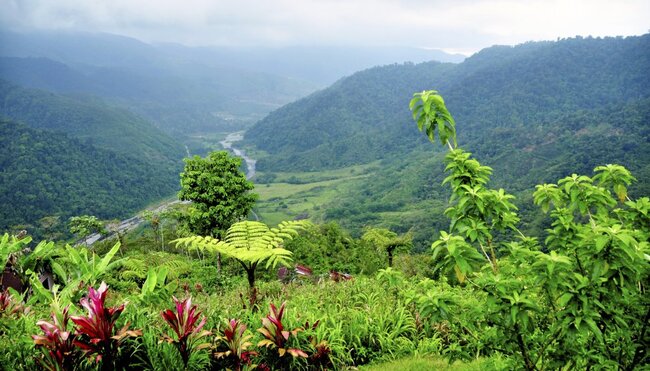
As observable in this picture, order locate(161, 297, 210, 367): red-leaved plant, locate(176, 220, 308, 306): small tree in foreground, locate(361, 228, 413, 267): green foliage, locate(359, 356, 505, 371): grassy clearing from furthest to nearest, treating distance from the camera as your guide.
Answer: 1. locate(361, 228, 413, 267): green foliage
2. locate(176, 220, 308, 306): small tree in foreground
3. locate(359, 356, 505, 371): grassy clearing
4. locate(161, 297, 210, 367): red-leaved plant

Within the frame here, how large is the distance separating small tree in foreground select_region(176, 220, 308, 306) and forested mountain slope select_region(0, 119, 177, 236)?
69509mm

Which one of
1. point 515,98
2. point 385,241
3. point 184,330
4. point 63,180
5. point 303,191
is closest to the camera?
point 184,330

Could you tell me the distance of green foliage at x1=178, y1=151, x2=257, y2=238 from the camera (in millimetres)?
15359

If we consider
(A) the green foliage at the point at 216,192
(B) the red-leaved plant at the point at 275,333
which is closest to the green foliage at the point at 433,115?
(B) the red-leaved plant at the point at 275,333

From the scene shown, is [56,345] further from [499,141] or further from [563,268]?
[499,141]

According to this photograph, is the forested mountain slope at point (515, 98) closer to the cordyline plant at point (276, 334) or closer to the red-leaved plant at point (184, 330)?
the cordyline plant at point (276, 334)

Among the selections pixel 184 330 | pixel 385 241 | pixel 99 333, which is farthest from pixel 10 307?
pixel 385 241

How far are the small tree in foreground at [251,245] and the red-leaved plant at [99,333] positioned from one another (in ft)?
6.00

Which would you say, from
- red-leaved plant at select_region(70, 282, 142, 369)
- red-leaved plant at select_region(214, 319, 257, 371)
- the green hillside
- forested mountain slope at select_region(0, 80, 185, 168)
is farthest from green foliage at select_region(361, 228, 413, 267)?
forested mountain slope at select_region(0, 80, 185, 168)

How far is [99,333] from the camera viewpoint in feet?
12.3

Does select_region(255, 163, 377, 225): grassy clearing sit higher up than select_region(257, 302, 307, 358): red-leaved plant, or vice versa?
select_region(257, 302, 307, 358): red-leaved plant

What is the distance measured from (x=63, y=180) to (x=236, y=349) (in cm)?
10249

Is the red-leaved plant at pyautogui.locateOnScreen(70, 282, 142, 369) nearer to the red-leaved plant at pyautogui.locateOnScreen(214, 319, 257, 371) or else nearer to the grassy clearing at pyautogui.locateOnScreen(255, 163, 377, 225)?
the red-leaved plant at pyautogui.locateOnScreen(214, 319, 257, 371)

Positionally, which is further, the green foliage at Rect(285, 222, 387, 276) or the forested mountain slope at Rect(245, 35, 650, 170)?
the forested mountain slope at Rect(245, 35, 650, 170)
